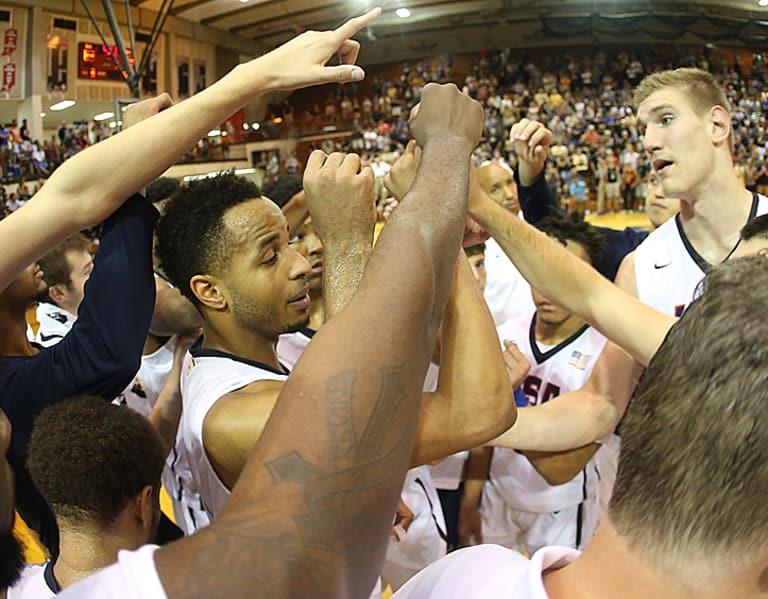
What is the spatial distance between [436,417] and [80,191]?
848 millimetres

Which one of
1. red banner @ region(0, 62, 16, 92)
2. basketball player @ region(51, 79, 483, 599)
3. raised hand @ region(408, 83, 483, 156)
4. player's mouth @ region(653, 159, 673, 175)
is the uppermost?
red banner @ region(0, 62, 16, 92)

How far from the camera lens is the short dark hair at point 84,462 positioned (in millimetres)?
1720

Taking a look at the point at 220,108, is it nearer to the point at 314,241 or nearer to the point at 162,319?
the point at 162,319

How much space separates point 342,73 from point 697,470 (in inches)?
39.1

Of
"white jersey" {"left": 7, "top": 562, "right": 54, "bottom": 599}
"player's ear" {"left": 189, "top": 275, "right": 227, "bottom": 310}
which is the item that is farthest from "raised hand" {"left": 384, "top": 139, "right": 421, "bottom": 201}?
"white jersey" {"left": 7, "top": 562, "right": 54, "bottom": 599}

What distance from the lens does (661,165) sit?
295 cm

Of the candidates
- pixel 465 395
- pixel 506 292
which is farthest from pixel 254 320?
pixel 506 292

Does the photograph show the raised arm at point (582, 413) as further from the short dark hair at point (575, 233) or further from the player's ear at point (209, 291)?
the player's ear at point (209, 291)

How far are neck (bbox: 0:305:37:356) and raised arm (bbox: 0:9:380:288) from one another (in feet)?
3.40

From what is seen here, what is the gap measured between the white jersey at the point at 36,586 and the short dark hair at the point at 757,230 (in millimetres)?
1957

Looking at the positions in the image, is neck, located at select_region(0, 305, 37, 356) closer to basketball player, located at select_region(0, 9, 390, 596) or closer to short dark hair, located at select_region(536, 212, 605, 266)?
basketball player, located at select_region(0, 9, 390, 596)

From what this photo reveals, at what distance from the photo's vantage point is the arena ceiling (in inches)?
913

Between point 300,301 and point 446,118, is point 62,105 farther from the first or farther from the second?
point 446,118

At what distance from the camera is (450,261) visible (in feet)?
2.66
